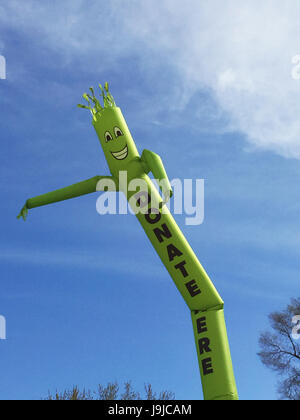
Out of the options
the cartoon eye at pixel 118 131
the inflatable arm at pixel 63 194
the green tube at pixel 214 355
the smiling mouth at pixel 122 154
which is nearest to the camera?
the green tube at pixel 214 355

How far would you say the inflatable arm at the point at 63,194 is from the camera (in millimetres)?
10062

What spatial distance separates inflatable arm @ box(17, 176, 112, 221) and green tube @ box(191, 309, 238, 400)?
3.32 meters

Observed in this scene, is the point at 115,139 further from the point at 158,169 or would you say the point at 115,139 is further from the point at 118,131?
the point at 158,169

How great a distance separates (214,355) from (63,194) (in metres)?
4.51

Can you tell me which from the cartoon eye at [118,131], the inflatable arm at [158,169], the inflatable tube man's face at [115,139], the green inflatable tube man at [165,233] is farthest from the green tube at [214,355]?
the cartoon eye at [118,131]

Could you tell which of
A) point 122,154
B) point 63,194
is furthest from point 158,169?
point 63,194

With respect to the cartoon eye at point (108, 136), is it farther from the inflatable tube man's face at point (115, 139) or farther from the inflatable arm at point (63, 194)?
the inflatable arm at point (63, 194)

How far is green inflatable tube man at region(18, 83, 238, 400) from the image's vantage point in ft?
28.3

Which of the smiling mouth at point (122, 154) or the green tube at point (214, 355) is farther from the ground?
the smiling mouth at point (122, 154)

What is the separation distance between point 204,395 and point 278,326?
8529mm

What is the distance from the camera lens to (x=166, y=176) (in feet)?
29.9
